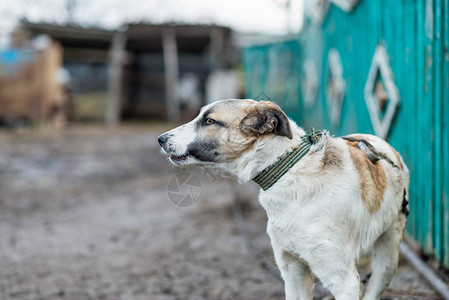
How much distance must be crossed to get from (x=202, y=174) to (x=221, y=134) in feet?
21.1

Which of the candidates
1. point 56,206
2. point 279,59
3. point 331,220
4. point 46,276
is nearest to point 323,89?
point 279,59

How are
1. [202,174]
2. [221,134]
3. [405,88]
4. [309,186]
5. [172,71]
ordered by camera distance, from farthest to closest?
[172,71], [202,174], [405,88], [221,134], [309,186]

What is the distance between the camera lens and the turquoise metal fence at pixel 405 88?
3658mm

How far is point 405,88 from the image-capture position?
14.3ft

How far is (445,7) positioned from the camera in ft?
11.3

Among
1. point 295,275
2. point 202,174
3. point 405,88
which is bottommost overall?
point 202,174

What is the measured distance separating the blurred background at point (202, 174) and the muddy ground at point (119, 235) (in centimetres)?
2

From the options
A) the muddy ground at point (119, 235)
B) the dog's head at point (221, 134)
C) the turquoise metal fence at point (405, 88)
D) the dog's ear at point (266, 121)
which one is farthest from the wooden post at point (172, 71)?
the dog's ear at point (266, 121)

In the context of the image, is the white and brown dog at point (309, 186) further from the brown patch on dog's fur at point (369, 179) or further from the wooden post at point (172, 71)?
the wooden post at point (172, 71)

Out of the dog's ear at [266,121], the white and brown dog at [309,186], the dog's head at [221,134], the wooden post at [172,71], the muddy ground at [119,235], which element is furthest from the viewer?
the wooden post at [172,71]

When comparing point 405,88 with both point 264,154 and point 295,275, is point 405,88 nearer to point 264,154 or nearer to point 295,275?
point 264,154

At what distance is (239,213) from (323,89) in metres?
3.46

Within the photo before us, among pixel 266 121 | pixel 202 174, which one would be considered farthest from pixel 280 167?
pixel 202 174

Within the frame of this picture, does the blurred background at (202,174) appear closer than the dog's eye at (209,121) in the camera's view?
No
